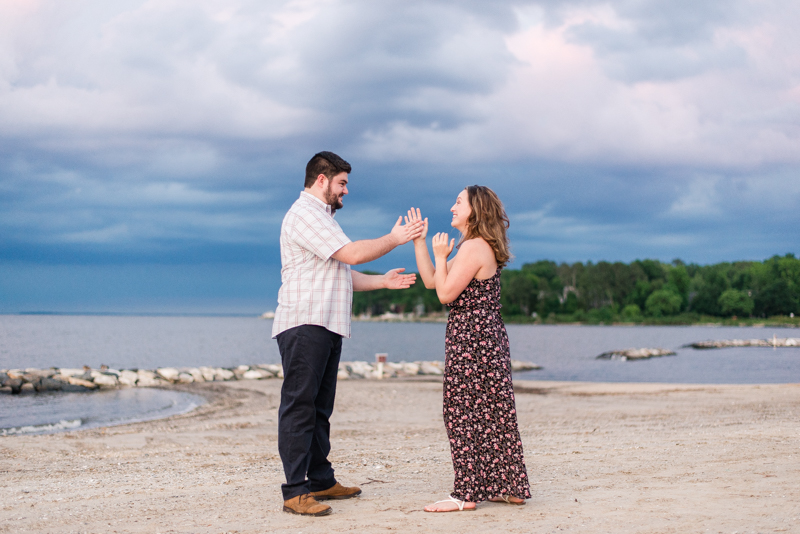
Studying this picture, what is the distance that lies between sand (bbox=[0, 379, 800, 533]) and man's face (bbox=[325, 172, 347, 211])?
Result: 232 centimetres

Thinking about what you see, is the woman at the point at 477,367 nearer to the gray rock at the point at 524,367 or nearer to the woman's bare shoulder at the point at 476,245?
the woman's bare shoulder at the point at 476,245

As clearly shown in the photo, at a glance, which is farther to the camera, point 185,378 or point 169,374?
point 169,374

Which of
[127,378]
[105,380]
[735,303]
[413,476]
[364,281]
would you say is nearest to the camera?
[364,281]

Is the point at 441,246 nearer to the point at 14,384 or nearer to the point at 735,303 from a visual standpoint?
the point at 14,384

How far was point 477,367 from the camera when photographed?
4.57m

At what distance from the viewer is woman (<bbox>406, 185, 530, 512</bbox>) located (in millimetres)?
4574

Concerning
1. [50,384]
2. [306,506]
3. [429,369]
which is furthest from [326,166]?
[429,369]

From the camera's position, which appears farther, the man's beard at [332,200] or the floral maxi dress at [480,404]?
the man's beard at [332,200]

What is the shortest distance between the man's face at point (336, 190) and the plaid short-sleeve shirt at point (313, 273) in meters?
0.07

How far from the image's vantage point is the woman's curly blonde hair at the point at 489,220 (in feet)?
15.2

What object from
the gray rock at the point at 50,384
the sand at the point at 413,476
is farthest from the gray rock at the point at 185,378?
the sand at the point at 413,476

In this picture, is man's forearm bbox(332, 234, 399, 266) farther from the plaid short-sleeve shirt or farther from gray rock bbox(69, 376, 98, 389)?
gray rock bbox(69, 376, 98, 389)

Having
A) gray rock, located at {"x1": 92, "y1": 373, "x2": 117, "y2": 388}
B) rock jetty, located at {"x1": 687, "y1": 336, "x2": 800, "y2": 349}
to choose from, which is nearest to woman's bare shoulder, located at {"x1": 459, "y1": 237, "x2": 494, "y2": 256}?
gray rock, located at {"x1": 92, "y1": 373, "x2": 117, "y2": 388}

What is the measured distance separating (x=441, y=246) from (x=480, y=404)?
1183mm
